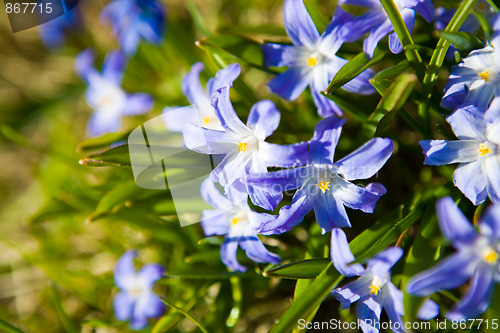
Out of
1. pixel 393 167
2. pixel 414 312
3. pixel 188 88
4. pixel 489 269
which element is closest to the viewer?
pixel 489 269

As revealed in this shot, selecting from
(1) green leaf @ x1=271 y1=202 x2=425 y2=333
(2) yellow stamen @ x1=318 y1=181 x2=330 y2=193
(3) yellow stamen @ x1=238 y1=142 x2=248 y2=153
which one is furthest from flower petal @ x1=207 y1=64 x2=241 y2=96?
(1) green leaf @ x1=271 y1=202 x2=425 y2=333

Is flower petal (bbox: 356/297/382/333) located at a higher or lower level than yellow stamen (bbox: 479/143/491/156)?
lower

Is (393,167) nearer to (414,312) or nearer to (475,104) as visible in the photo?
(475,104)

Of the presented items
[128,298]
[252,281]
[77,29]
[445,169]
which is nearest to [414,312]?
[445,169]

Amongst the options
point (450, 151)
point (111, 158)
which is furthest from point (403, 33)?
point (111, 158)

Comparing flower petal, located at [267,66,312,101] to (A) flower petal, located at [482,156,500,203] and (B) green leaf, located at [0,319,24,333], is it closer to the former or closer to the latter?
(A) flower petal, located at [482,156,500,203]

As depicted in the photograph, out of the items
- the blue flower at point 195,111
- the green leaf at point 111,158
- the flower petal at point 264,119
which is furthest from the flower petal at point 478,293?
the green leaf at point 111,158

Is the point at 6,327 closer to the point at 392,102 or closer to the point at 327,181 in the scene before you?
the point at 327,181
